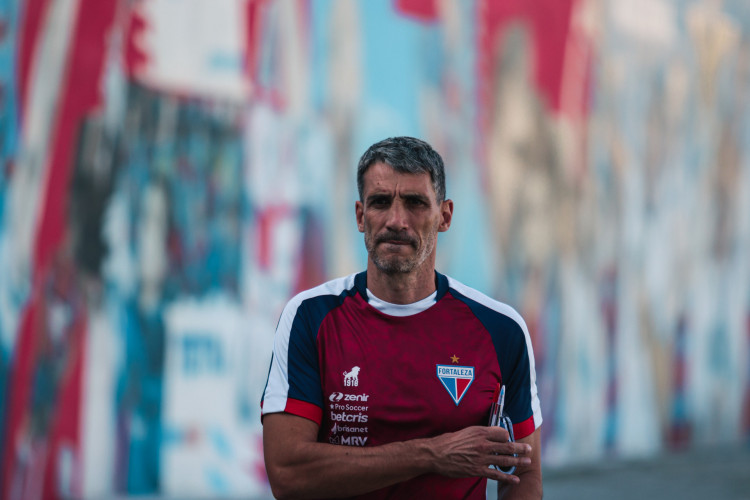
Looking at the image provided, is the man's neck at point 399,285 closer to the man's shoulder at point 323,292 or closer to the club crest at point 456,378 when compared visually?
the man's shoulder at point 323,292

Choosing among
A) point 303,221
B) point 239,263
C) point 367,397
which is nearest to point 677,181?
point 303,221

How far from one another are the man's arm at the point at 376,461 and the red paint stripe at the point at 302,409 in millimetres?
58

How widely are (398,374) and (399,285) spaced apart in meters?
0.27

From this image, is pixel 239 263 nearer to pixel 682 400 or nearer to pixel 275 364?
pixel 275 364

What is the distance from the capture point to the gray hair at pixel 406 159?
2.38 metres

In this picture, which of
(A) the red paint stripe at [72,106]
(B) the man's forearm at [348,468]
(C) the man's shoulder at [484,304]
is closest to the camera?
(B) the man's forearm at [348,468]

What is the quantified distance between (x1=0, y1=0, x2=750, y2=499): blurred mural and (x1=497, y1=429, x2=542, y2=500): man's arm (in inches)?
127

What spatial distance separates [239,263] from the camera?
218 inches

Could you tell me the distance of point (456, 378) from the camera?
237 centimetres

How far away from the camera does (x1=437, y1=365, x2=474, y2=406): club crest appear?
2352 mm

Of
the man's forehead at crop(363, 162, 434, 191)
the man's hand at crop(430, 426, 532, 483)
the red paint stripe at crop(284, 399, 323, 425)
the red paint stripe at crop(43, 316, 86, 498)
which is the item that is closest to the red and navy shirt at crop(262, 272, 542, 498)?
the red paint stripe at crop(284, 399, 323, 425)

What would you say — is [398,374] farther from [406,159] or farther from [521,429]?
[406,159]

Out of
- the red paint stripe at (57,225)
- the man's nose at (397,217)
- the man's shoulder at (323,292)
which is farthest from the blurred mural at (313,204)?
the man's nose at (397,217)

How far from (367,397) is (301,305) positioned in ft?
1.15
